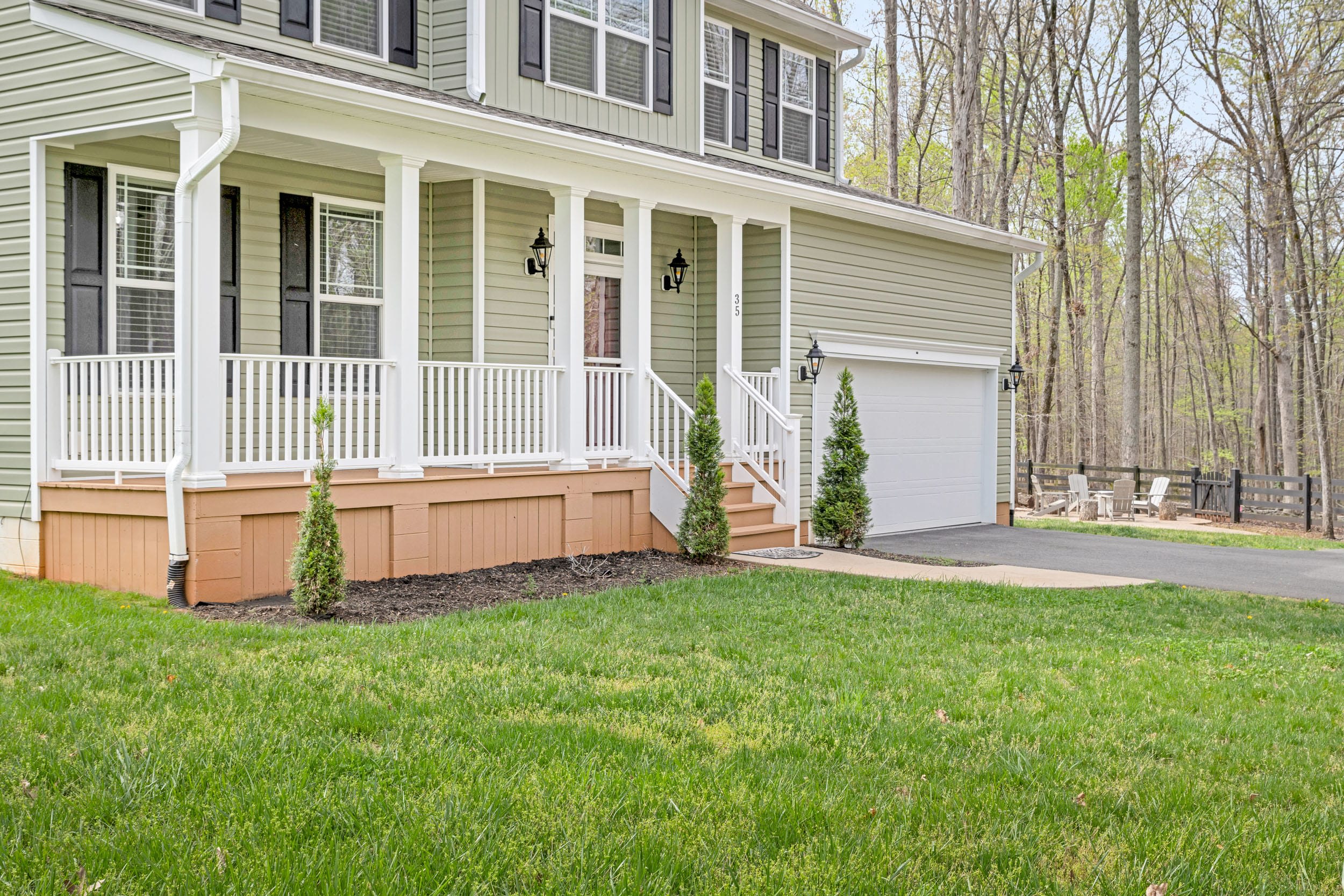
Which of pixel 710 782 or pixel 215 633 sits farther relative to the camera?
pixel 215 633

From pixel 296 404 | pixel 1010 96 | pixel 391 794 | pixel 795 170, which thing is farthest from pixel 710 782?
pixel 1010 96

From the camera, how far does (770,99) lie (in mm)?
16141

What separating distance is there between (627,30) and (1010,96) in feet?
72.4

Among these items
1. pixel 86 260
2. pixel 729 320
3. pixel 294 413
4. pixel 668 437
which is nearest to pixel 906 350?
pixel 729 320

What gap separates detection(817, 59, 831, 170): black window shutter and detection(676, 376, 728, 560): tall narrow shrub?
287 inches

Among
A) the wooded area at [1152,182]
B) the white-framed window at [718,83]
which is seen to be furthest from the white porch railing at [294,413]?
the wooded area at [1152,182]

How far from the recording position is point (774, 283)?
13844 mm

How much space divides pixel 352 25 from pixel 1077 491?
726 inches

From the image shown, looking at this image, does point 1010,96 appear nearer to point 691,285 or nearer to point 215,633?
point 691,285

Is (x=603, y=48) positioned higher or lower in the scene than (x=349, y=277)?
higher

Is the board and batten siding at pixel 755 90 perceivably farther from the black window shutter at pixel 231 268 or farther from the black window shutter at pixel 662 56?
the black window shutter at pixel 231 268

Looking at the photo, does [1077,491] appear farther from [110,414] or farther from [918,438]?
[110,414]

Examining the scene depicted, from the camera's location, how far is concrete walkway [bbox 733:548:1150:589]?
10539mm

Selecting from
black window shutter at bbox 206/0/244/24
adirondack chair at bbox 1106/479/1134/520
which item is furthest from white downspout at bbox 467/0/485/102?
adirondack chair at bbox 1106/479/1134/520
